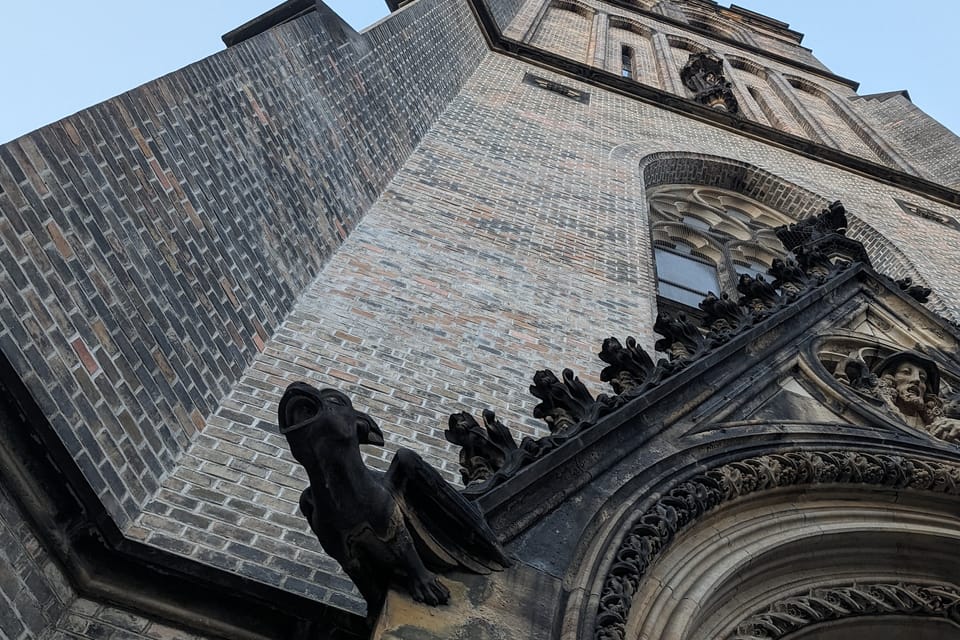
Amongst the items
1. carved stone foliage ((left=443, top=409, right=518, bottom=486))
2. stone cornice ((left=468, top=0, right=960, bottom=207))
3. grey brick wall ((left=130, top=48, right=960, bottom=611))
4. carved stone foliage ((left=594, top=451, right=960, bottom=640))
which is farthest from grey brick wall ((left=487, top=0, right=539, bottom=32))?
carved stone foliage ((left=443, top=409, right=518, bottom=486))

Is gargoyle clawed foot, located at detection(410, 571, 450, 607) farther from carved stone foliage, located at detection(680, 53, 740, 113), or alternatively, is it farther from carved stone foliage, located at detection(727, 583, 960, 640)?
carved stone foliage, located at detection(680, 53, 740, 113)

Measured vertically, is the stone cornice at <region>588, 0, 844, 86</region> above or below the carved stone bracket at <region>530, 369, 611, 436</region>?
above

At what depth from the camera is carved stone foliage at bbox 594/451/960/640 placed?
387 cm

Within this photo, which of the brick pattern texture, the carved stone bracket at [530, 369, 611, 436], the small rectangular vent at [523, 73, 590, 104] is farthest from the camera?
the brick pattern texture

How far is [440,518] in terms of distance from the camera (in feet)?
12.6

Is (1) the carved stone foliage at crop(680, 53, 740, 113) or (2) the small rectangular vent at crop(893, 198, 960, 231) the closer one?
(2) the small rectangular vent at crop(893, 198, 960, 231)

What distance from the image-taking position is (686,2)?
37.7 meters

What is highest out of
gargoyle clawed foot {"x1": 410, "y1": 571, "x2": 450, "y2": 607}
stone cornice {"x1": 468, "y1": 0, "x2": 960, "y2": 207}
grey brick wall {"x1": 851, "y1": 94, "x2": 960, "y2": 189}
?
grey brick wall {"x1": 851, "y1": 94, "x2": 960, "y2": 189}

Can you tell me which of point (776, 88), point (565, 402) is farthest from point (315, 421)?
point (776, 88)

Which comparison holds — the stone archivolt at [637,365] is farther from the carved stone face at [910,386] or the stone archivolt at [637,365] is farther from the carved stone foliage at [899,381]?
the carved stone face at [910,386]

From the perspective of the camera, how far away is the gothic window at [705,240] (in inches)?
446

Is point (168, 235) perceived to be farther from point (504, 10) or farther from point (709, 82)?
point (709, 82)

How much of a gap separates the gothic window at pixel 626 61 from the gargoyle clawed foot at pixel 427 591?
1951 cm

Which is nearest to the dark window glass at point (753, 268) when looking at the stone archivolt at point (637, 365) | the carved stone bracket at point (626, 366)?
the stone archivolt at point (637, 365)
